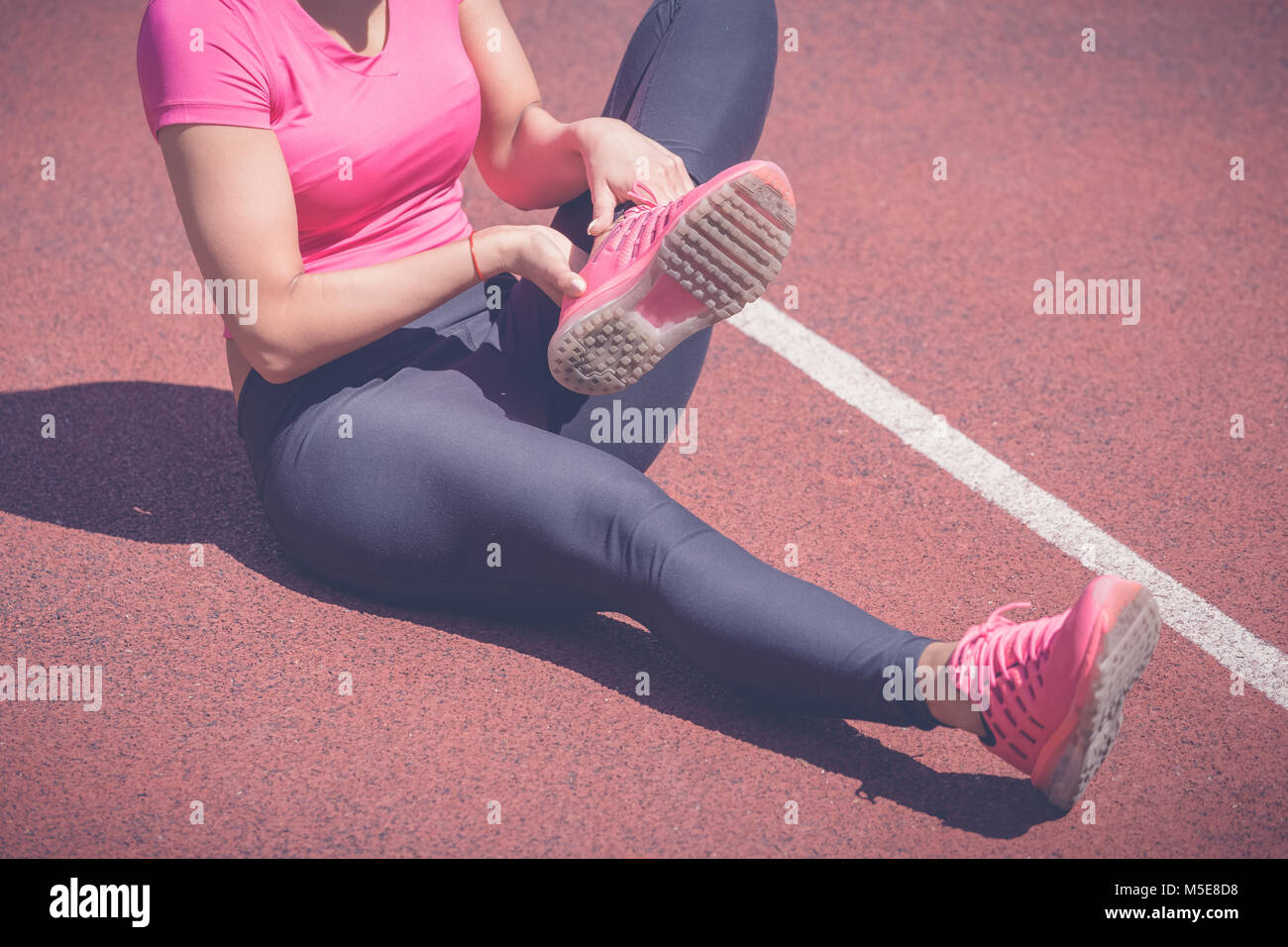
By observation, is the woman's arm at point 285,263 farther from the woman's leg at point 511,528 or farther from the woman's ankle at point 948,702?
the woman's ankle at point 948,702

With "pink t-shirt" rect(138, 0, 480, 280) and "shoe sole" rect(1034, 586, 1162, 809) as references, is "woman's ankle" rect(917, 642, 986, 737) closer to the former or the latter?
A: "shoe sole" rect(1034, 586, 1162, 809)

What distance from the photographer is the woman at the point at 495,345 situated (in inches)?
82.5

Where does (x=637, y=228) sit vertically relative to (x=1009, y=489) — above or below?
above

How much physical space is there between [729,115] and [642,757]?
1403 millimetres

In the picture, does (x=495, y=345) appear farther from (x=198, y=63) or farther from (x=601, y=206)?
(x=198, y=63)

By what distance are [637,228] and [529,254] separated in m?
0.21

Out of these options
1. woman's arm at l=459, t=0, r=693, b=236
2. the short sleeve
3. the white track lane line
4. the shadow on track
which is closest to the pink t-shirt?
the short sleeve

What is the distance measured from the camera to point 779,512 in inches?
118

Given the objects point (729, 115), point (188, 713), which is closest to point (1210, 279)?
point (729, 115)

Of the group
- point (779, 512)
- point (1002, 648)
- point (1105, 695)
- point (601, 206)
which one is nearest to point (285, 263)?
point (601, 206)

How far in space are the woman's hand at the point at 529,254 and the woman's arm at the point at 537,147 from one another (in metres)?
0.10

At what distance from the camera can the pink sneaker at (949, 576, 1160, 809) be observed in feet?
6.37

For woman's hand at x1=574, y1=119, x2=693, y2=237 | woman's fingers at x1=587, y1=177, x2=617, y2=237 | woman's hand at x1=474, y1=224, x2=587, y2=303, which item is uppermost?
woman's hand at x1=574, y1=119, x2=693, y2=237

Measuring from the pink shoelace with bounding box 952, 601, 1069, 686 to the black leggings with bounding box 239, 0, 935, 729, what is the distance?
0.08 meters
